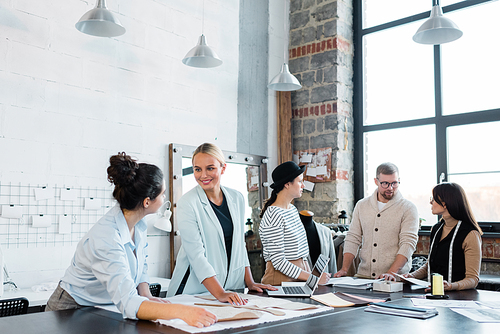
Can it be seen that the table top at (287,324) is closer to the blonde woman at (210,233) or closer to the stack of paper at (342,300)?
the stack of paper at (342,300)

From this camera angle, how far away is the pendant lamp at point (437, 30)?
9.81ft

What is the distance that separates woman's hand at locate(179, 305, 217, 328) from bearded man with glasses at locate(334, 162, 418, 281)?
1494 mm

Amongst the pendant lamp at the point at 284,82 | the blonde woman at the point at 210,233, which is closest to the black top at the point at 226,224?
the blonde woman at the point at 210,233

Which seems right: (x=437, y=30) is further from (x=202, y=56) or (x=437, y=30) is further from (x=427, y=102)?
(x=202, y=56)

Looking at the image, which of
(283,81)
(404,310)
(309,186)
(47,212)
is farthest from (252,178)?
(404,310)

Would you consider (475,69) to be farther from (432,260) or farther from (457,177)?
(432,260)

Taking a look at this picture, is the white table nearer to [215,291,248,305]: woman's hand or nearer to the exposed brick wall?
[215,291,248,305]: woman's hand

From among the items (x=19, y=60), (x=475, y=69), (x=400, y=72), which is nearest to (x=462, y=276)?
(x=475, y=69)

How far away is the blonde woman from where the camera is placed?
2.24 m

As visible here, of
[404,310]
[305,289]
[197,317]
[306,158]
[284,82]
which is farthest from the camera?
[306,158]

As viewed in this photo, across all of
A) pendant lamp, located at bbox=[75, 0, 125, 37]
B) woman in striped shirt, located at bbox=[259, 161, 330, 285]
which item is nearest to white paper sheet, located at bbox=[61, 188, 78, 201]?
pendant lamp, located at bbox=[75, 0, 125, 37]

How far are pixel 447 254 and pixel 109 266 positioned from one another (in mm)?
1766

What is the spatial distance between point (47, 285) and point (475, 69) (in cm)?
371

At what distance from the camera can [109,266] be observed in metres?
1.67
